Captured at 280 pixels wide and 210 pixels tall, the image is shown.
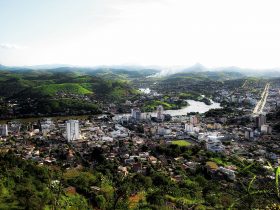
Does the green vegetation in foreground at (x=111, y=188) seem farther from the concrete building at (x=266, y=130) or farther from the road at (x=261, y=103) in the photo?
the road at (x=261, y=103)

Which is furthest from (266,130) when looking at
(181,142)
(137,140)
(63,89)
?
(63,89)

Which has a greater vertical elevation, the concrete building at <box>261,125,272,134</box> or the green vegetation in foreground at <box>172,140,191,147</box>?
the concrete building at <box>261,125,272,134</box>

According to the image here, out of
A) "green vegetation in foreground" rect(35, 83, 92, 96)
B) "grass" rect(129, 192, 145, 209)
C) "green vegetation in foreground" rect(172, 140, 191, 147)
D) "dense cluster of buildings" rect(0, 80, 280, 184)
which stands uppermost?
"green vegetation in foreground" rect(35, 83, 92, 96)

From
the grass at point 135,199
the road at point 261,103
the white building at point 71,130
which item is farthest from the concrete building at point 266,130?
the grass at point 135,199

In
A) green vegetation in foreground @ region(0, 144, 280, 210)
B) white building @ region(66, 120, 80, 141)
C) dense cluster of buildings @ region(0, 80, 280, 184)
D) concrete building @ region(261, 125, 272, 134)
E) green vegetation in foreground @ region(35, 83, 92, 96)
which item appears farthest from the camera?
green vegetation in foreground @ region(35, 83, 92, 96)

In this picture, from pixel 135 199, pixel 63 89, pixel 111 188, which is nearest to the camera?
pixel 135 199

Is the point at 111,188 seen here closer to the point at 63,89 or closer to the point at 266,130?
the point at 266,130

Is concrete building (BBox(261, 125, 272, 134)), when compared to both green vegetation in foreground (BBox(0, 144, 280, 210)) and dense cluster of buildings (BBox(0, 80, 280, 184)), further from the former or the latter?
green vegetation in foreground (BBox(0, 144, 280, 210))

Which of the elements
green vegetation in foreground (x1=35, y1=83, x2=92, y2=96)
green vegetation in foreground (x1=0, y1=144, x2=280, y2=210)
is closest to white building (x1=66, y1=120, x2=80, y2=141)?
green vegetation in foreground (x1=0, y1=144, x2=280, y2=210)

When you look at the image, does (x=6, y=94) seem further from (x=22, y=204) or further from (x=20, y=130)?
(x=22, y=204)
